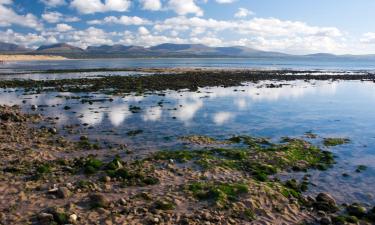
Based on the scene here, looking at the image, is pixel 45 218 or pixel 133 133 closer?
pixel 45 218

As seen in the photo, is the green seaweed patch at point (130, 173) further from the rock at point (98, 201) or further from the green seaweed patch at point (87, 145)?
the green seaweed patch at point (87, 145)

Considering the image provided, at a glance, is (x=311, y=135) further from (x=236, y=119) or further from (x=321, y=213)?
(x=321, y=213)

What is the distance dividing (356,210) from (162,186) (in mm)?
7740

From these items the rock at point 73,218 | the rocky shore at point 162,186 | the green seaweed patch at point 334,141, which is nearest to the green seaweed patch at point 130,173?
the rocky shore at point 162,186

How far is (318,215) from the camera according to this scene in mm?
14328

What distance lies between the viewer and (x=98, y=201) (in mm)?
14195

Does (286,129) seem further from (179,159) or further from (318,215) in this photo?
(318,215)

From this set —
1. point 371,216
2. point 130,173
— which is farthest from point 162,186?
point 371,216

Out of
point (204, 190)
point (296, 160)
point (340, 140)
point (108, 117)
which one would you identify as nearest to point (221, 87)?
point (108, 117)

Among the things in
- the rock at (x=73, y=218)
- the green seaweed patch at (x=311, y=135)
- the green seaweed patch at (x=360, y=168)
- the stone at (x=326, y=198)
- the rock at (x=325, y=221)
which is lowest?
the rock at (x=325, y=221)

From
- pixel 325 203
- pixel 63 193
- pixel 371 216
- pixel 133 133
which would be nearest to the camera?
pixel 371 216

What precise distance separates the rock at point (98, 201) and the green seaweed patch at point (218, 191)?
3.49 m

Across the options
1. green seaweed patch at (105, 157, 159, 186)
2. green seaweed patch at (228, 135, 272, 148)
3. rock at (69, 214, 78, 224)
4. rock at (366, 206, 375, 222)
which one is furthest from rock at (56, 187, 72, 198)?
green seaweed patch at (228, 135, 272, 148)

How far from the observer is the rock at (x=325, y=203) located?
1481 cm
